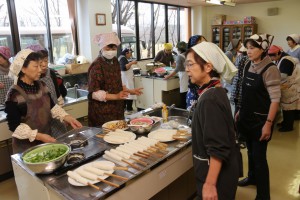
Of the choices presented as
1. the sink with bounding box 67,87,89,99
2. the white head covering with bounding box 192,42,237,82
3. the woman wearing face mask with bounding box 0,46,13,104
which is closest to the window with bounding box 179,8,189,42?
the sink with bounding box 67,87,89,99

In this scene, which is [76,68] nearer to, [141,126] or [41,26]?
[41,26]

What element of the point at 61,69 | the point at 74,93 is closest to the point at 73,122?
the point at 74,93

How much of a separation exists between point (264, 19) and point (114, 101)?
20.5 feet

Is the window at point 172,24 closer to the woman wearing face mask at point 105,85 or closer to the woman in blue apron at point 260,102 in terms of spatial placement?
the woman wearing face mask at point 105,85

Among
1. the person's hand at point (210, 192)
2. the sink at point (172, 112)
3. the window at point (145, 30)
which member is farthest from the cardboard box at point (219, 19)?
the person's hand at point (210, 192)

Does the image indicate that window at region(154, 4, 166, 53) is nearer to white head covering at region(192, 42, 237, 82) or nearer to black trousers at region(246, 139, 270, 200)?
black trousers at region(246, 139, 270, 200)

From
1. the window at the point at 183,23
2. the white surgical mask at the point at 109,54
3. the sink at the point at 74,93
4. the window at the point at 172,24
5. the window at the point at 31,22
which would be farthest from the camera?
the window at the point at 183,23

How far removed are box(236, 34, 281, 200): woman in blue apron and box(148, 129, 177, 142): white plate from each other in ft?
2.12

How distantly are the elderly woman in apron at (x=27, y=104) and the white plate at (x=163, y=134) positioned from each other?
60 centimetres

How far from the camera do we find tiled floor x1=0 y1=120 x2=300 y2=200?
7.54 feet

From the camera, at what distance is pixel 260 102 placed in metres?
1.92

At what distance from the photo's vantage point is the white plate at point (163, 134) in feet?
5.59

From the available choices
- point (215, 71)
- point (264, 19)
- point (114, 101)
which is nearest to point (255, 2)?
point (264, 19)

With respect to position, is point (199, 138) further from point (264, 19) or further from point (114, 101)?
point (264, 19)
